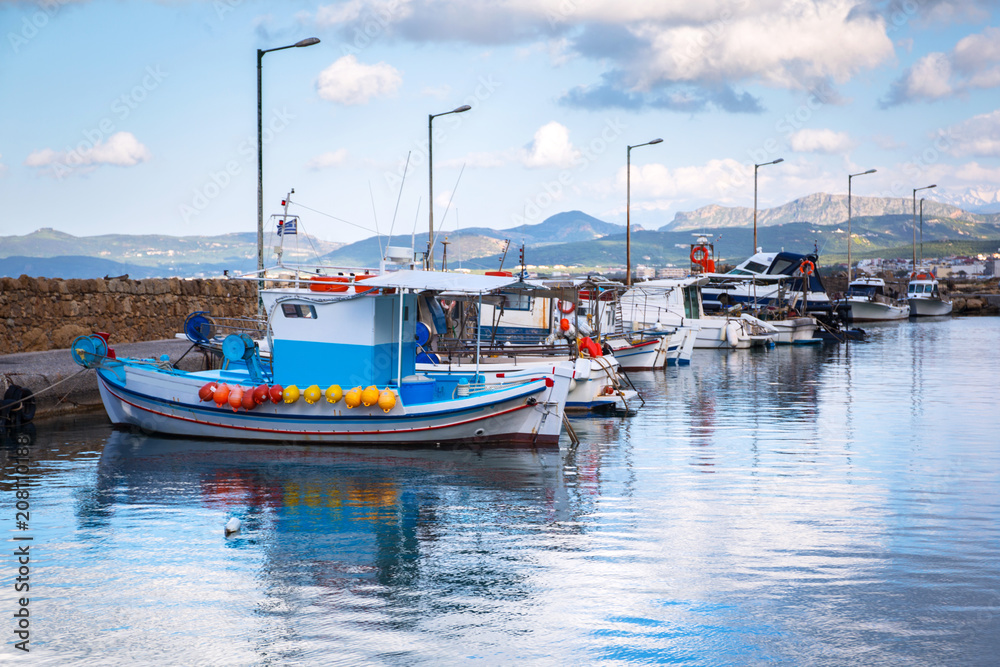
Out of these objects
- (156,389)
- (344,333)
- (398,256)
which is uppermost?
(398,256)

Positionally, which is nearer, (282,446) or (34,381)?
(282,446)

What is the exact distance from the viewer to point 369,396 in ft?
49.8

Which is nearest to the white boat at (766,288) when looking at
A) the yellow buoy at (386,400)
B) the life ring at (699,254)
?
the life ring at (699,254)

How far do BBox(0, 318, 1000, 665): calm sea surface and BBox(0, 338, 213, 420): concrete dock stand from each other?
1195mm

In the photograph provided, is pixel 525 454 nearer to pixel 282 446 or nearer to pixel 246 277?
pixel 282 446

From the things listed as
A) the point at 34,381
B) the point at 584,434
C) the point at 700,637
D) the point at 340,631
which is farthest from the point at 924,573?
the point at 34,381

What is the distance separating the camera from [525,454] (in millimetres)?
15609

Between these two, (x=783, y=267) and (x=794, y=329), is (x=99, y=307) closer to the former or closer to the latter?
(x=794, y=329)

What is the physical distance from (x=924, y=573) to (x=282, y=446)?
10.5m

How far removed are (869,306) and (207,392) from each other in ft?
186

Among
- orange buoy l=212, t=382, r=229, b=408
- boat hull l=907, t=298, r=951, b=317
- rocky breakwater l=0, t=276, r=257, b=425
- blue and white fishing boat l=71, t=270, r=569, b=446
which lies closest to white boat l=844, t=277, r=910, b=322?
boat hull l=907, t=298, r=951, b=317

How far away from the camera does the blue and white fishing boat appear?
50.7ft

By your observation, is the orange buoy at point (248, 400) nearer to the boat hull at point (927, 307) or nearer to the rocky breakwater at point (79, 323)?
the rocky breakwater at point (79, 323)

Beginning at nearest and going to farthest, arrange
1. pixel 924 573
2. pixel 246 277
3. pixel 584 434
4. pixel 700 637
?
1. pixel 700 637
2. pixel 924 573
3. pixel 246 277
4. pixel 584 434
